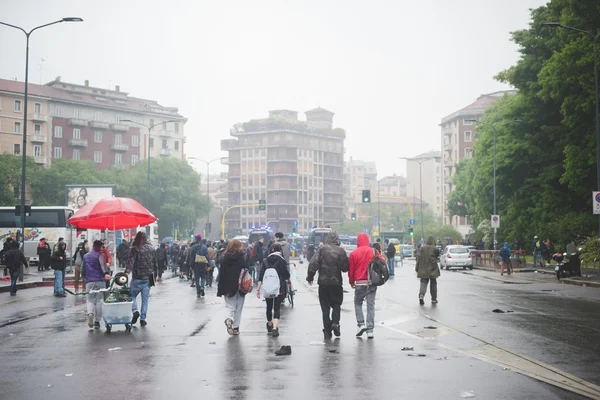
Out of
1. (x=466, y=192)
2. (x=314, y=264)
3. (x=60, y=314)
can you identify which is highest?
(x=466, y=192)

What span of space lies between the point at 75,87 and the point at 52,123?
1253 cm

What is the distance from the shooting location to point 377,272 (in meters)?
14.4

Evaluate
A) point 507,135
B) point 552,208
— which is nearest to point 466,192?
point 507,135

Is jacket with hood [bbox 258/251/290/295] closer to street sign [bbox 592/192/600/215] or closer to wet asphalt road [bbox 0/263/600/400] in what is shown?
wet asphalt road [bbox 0/263/600/400]

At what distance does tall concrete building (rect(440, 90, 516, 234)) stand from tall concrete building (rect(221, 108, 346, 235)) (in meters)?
32.3

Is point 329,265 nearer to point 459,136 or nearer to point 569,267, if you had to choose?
point 569,267

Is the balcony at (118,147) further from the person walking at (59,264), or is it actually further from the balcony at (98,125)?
the person walking at (59,264)

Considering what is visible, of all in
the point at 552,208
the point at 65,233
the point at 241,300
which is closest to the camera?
the point at 241,300

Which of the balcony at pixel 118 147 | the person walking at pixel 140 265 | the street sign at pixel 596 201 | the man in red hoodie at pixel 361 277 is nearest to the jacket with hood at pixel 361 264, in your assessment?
the man in red hoodie at pixel 361 277

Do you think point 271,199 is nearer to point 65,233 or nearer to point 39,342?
point 65,233

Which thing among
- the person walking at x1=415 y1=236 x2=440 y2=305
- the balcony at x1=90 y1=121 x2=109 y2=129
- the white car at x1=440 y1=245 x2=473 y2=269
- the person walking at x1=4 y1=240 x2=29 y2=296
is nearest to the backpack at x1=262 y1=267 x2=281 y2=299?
the person walking at x1=415 y1=236 x2=440 y2=305

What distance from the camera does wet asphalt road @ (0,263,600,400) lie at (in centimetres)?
900

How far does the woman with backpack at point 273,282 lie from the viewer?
14.6 metres

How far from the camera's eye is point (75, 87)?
424 ft
